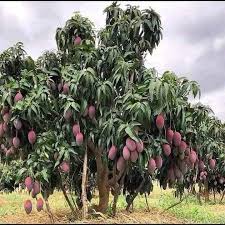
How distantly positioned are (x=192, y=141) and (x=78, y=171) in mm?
2196

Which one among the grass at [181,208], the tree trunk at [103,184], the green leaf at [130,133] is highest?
the green leaf at [130,133]

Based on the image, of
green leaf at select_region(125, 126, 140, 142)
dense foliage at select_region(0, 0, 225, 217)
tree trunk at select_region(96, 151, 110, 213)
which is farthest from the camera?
tree trunk at select_region(96, 151, 110, 213)

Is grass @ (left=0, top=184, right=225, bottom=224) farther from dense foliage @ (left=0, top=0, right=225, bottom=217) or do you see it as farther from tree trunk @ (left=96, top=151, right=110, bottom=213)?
tree trunk @ (left=96, top=151, right=110, bottom=213)

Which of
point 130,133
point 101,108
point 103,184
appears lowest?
point 103,184

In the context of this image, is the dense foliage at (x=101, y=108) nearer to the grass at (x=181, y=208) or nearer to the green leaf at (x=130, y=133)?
the green leaf at (x=130, y=133)

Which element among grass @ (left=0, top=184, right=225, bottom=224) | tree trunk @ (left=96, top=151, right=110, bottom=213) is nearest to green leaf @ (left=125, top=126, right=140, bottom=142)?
tree trunk @ (left=96, top=151, right=110, bottom=213)

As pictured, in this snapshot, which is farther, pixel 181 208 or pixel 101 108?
pixel 181 208

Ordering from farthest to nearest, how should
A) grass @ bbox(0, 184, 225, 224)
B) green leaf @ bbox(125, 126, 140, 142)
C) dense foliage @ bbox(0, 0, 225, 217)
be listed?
grass @ bbox(0, 184, 225, 224)
dense foliage @ bbox(0, 0, 225, 217)
green leaf @ bbox(125, 126, 140, 142)

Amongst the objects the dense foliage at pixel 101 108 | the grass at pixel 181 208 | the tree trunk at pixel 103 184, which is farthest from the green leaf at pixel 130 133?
the grass at pixel 181 208

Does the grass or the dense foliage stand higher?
the dense foliage

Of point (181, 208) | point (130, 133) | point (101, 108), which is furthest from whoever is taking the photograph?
point (181, 208)

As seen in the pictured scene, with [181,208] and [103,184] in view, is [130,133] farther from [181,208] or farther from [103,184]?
[181,208]

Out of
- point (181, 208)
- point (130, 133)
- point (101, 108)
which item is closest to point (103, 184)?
point (101, 108)

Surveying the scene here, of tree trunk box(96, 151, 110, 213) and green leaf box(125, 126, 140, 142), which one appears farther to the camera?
tree trunk box(96, 151, 110, 213)
